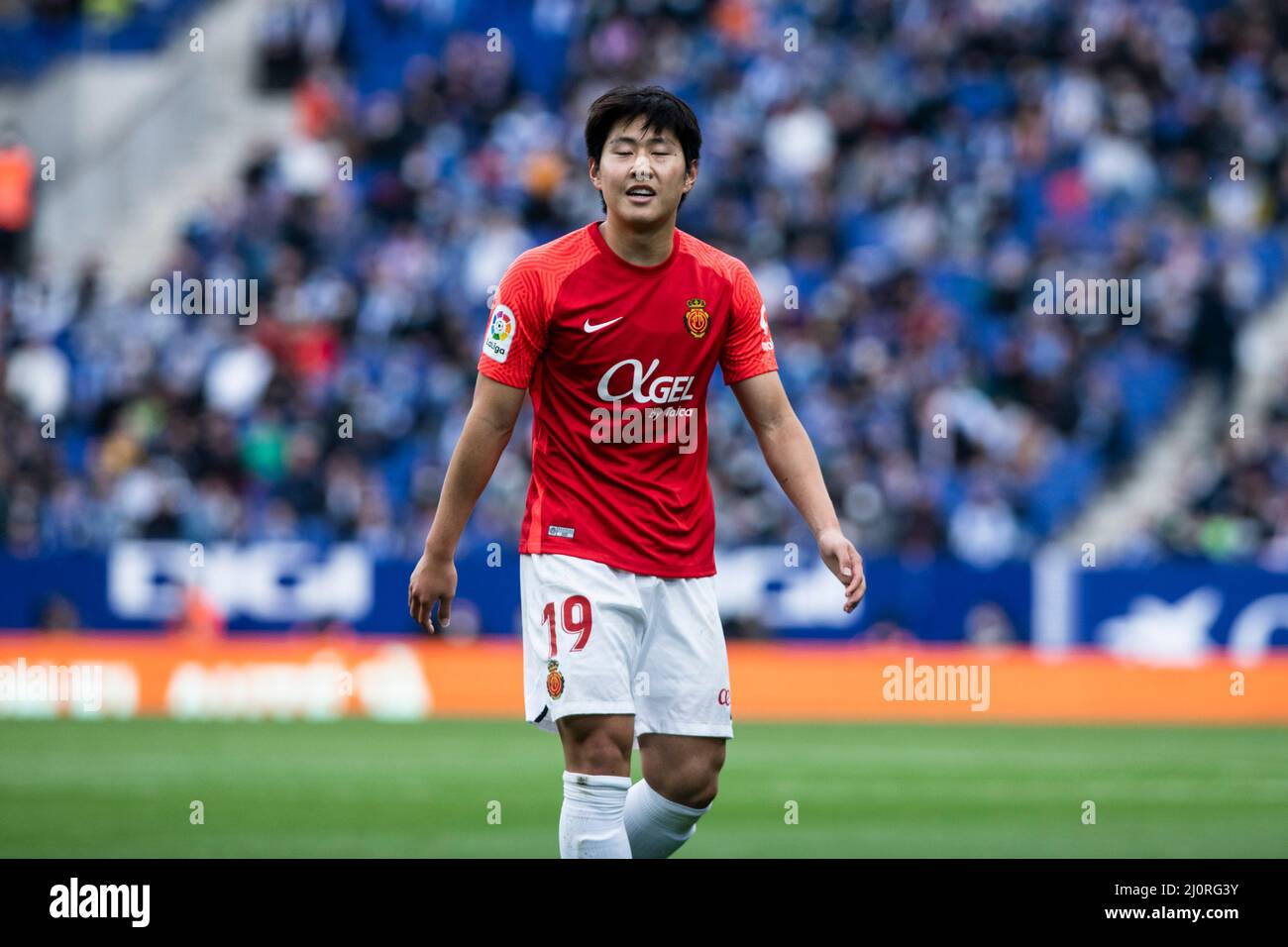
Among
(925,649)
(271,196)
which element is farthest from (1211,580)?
(271,196)

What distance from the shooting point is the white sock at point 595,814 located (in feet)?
21.4

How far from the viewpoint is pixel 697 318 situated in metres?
6.85

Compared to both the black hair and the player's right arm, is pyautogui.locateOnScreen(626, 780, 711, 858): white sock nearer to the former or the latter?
the player's right arm

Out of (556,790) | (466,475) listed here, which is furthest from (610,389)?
(556,790)

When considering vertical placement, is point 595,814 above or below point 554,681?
below

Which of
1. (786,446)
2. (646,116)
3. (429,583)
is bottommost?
(429,583)

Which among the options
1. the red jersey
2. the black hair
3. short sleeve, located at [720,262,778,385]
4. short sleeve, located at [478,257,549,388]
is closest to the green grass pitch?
the red jersey

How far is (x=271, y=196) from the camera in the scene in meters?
23.5

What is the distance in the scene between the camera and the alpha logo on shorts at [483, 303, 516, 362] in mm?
6684

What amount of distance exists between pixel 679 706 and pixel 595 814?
471 millimetres

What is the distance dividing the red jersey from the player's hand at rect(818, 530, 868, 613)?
0.41m

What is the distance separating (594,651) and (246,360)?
617 inches

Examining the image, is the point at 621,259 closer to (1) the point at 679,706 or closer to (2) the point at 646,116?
(2) the point at 646,116

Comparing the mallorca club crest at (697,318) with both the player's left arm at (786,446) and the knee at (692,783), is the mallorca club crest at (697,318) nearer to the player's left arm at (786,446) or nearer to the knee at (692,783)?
the player's left arm at (786,446)
